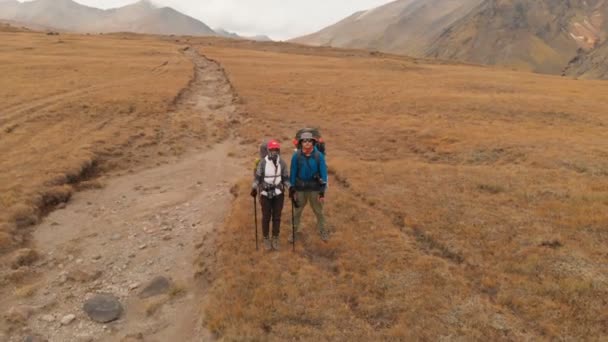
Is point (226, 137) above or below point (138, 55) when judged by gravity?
below

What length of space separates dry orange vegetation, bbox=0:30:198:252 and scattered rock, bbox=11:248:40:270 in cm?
71

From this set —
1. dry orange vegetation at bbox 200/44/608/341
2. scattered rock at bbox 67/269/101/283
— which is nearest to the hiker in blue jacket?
dry orange vegetation at bbox 200/44/608/341

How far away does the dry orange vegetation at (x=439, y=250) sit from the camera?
33.0 ft

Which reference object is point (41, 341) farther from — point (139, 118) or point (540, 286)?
point (139, 118)

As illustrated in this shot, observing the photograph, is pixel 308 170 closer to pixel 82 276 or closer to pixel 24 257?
pixel 82 276

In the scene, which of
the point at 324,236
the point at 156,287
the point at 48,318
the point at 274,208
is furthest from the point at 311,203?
the point at 48,318

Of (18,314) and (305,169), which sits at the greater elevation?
(305,169)

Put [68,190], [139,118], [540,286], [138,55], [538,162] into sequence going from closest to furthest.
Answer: [540,286], [68,190], [538,162], [139,118], [138,55]

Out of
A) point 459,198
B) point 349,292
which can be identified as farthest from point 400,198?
point 349,292

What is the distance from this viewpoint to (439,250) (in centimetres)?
1364

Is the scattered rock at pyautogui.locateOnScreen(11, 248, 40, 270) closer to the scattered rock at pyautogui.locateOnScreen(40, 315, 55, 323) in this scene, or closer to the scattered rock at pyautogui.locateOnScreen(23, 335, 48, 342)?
the scattered rock at pyautogui.locateOnScreen(40, 315, 55, 323)

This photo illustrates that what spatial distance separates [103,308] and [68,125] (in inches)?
896

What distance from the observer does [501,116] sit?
36.8m

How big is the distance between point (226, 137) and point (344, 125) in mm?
10555
